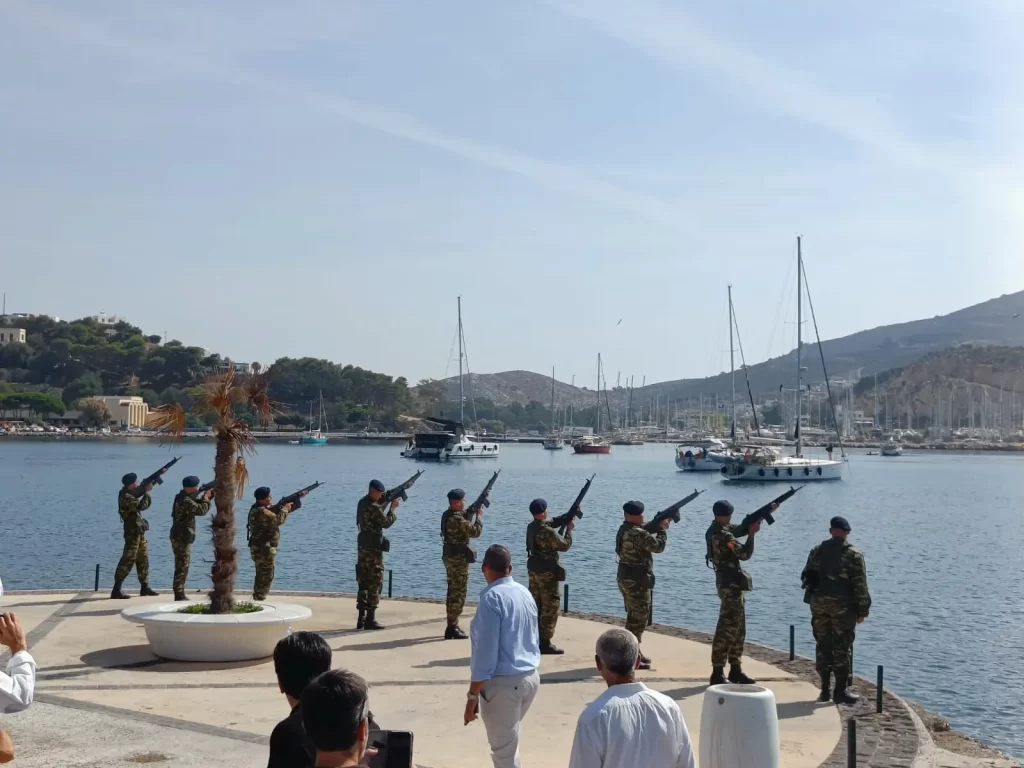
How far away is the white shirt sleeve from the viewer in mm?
4652

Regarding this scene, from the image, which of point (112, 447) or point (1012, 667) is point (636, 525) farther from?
point (112, 447)

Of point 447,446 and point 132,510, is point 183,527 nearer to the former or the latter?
point 132,510

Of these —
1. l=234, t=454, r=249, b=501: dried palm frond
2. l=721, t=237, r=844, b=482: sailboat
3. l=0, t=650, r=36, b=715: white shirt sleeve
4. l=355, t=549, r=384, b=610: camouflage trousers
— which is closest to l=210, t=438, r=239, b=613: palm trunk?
l=234, t=454, r=249, b=501: dried palm frond

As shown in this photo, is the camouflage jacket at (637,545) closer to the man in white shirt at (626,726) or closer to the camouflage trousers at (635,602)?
the camouflage trousers at (635,602)

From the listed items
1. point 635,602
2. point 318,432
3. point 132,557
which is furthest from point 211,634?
point 318,432

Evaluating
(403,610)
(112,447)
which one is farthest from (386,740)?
(112,447)

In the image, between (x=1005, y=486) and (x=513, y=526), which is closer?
(x=513, y=526)

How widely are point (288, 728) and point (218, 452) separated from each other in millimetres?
8829

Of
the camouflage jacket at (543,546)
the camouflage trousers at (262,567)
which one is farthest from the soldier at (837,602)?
the camouflage trousers at (262,567)

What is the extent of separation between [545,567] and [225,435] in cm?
398

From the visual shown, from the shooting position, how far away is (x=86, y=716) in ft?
31.4

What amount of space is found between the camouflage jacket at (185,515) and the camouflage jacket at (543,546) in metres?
5.95

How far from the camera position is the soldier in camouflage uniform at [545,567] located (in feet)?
42.4

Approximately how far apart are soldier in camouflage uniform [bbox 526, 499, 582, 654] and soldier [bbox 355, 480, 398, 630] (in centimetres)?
234
